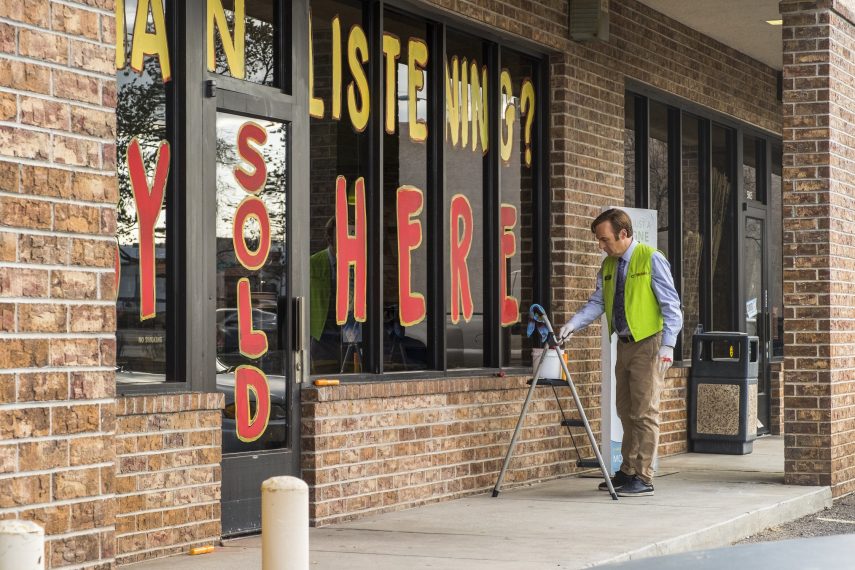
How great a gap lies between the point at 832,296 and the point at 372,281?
403 centimetres

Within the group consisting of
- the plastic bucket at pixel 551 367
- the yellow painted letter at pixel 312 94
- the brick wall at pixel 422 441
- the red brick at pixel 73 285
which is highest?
the yellow painted letter at pixel 312 94

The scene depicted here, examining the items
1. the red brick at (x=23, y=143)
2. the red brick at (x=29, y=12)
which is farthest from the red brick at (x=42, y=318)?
the red brick at (x=29, y=12)

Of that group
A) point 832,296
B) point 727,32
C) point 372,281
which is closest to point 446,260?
point 372,281

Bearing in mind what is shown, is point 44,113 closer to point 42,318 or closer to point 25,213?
point 25,213

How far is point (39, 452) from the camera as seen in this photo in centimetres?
558

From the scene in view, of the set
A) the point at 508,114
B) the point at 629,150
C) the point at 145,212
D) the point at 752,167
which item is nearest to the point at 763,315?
the point at 752,167

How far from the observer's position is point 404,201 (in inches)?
398

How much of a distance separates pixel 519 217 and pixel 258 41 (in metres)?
3.69

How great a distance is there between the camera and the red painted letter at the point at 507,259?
11.3 metres

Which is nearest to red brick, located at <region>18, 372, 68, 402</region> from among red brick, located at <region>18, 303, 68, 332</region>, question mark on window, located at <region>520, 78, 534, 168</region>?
red brick, located at <region>18, 303, 68, 332</region>

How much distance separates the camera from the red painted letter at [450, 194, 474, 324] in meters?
10.7

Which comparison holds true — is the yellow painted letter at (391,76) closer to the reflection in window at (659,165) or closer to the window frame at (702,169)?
the window frame at (702,169)

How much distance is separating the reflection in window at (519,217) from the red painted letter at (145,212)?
424cm

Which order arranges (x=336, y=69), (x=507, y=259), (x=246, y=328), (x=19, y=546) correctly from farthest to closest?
1. (x=507, y=259)
2. (x=336, y=69)
3. (x=246, y=328)
4. (x=19, y=546)
